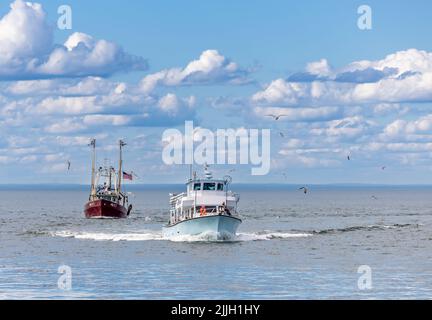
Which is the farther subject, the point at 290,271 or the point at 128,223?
the point at 128,223

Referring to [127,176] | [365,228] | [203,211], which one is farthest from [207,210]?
[127,176]

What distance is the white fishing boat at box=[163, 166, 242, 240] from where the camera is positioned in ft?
281

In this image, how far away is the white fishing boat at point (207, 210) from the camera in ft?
281

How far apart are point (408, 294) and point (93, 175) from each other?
397ft

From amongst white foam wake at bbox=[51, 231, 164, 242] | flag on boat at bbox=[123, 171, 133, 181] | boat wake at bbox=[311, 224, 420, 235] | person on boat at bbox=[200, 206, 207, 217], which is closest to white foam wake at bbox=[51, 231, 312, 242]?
white foam wake at bbox=[51, 231, 164, 242]

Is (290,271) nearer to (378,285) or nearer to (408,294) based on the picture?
(378,285)

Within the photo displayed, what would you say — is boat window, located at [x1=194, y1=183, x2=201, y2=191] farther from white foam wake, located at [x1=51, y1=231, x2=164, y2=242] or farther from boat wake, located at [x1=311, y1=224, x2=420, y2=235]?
boat wake, located at [x1=311, y1=224, x2=420, y2=235]

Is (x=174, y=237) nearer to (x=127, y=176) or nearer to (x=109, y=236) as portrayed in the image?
(x=109, y=236)

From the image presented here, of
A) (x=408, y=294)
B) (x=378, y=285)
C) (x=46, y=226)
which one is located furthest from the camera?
(x=46, y=226)

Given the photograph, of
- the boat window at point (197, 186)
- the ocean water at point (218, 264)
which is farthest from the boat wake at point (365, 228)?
the boat window at point (197, 186)

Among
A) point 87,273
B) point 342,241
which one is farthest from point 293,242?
point 87,273

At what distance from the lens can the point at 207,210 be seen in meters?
88.4

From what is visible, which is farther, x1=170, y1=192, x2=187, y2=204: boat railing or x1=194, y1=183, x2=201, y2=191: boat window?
x1=170, y1=192, x2=187, y2=204: boat railing
